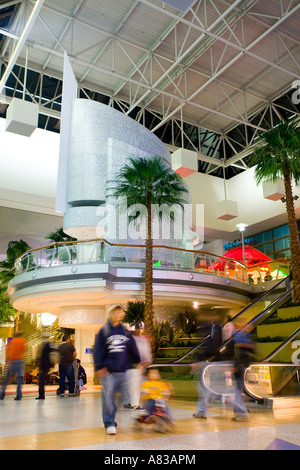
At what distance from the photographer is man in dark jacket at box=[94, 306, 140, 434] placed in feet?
16.4

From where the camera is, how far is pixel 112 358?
5.11 meters

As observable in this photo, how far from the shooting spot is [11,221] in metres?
27.6

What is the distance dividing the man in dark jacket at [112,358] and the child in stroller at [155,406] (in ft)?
1.35

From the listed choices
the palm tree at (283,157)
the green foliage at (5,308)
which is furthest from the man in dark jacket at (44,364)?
the green foliage at (5,308)

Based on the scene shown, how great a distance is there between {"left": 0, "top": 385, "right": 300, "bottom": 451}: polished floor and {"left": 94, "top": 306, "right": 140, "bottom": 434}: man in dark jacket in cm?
30

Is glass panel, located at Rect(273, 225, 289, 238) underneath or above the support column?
above

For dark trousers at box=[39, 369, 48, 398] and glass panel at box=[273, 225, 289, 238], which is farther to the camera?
glass panel at box=[273, 225, 289, 238]

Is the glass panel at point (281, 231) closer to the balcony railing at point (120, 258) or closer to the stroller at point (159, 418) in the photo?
the balcony railing at point (120, 258)

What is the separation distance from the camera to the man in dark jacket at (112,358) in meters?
5.00

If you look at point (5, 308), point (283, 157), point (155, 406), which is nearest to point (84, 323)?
point (283, 157)

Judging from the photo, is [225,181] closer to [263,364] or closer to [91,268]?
[91,268]

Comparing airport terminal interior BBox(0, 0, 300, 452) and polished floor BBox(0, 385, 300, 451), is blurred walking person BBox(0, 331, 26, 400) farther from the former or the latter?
polished floor BBox(0, 385, 300, 451)

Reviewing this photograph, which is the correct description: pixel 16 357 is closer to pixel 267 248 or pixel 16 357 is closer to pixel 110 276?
pixel 110 276

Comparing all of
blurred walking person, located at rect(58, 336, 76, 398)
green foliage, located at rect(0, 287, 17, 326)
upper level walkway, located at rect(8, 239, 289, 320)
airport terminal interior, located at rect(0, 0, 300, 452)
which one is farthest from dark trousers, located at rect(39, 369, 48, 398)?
green foliage, located at rect(0, 287, 17, 326)
